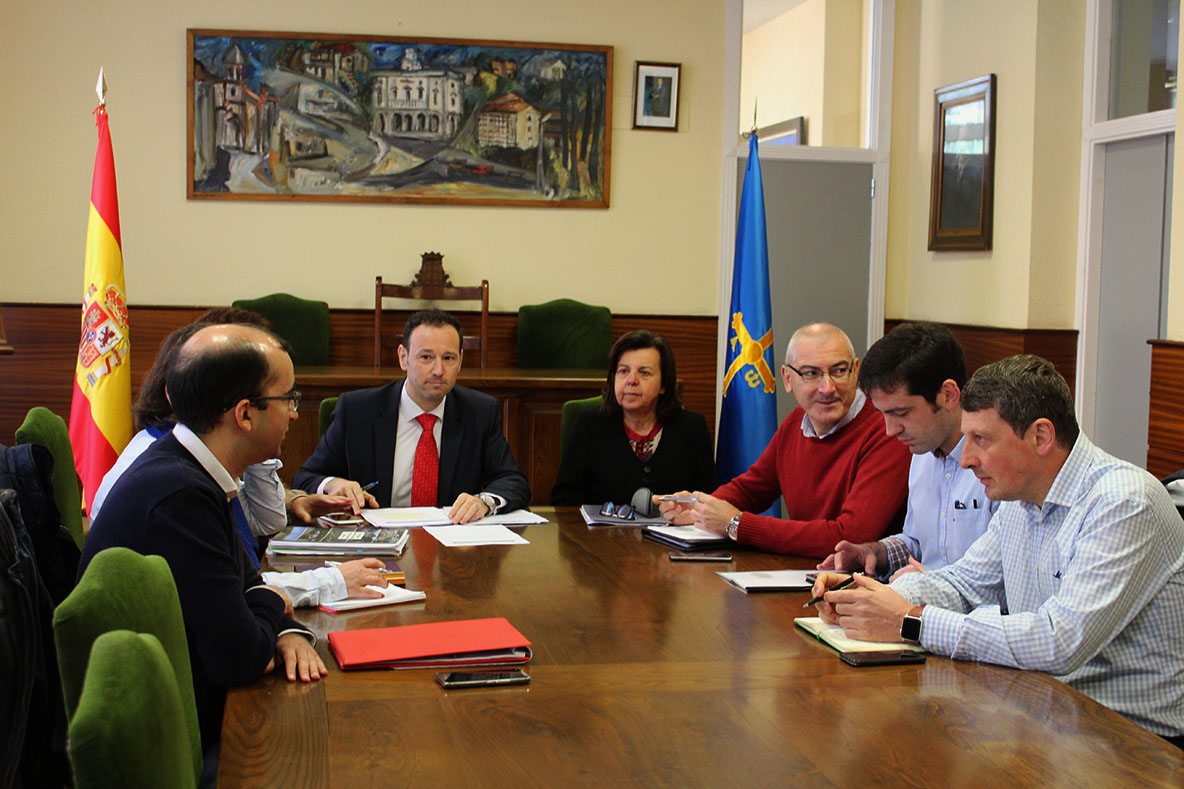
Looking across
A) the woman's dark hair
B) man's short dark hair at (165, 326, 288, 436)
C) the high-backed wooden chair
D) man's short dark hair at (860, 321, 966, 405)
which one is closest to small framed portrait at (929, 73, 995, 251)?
the high-backed wooden chair

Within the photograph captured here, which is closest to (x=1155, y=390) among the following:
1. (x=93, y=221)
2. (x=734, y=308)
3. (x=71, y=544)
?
(x=734, y=308)

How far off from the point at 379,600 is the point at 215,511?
0.46m

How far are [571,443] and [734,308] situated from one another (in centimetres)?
192

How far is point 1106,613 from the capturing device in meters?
1.89

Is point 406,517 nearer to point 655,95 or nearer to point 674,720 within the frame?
point 674,720

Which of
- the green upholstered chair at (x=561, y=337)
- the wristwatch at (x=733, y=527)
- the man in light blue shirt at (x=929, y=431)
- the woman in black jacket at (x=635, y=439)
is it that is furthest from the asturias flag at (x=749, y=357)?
the man in light blue shirt at (x=929, y=431)

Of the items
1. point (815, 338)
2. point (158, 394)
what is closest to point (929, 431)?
point (815, 338)

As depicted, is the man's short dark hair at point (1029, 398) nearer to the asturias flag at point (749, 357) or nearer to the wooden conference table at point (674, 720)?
the wooden conference table at point (674, 720)

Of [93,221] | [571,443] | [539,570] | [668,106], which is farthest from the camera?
[668,106]

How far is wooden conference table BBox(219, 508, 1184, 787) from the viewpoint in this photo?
1.42 metres

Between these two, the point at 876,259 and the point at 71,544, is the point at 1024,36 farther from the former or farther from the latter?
the point at 71,544

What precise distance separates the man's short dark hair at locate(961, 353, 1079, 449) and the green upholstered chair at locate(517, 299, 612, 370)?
453 centimetres

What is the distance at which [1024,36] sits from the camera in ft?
18.7

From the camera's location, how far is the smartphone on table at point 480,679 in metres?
1.73
